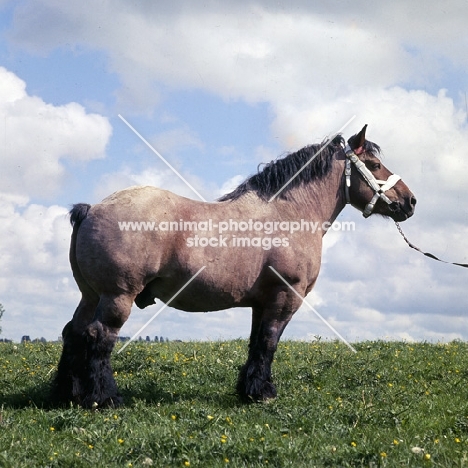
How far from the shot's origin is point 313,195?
34.1ft

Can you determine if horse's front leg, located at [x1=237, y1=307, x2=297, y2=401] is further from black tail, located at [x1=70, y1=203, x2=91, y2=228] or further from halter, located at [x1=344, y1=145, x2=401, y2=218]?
black tail, located at [x1=70, y1=203, x2=91, y2=228]

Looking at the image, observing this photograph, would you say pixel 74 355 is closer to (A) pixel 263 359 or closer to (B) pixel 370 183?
(A) pixel 263 359

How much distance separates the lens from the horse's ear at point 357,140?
10.5 m

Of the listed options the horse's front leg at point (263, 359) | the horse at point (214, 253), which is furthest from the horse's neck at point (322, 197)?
the horse's front leg at point (263, 359)

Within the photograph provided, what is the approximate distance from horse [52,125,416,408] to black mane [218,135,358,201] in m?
0.01

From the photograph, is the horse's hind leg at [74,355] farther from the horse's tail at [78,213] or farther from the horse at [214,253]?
the horse's tail at [78,213]

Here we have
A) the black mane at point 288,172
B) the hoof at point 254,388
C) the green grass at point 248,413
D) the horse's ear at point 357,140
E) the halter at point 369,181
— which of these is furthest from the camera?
the halter at point 369,181

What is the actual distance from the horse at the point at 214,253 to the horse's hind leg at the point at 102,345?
0.5 inches

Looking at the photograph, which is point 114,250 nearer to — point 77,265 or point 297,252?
point 77,265

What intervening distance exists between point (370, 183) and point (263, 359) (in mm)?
3077

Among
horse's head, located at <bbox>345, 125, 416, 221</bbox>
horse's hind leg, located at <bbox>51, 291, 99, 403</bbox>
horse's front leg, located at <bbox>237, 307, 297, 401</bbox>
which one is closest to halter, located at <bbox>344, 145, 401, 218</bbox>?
horse's head, located at <bbox>345, 125, 416, 221</bbox>

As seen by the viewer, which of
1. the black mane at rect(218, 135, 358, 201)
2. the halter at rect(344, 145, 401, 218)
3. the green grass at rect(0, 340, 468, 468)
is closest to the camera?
the green grass at rect(0, 340, 468, 468)

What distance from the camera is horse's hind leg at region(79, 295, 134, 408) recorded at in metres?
8.81

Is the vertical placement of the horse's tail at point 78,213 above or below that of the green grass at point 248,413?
above
